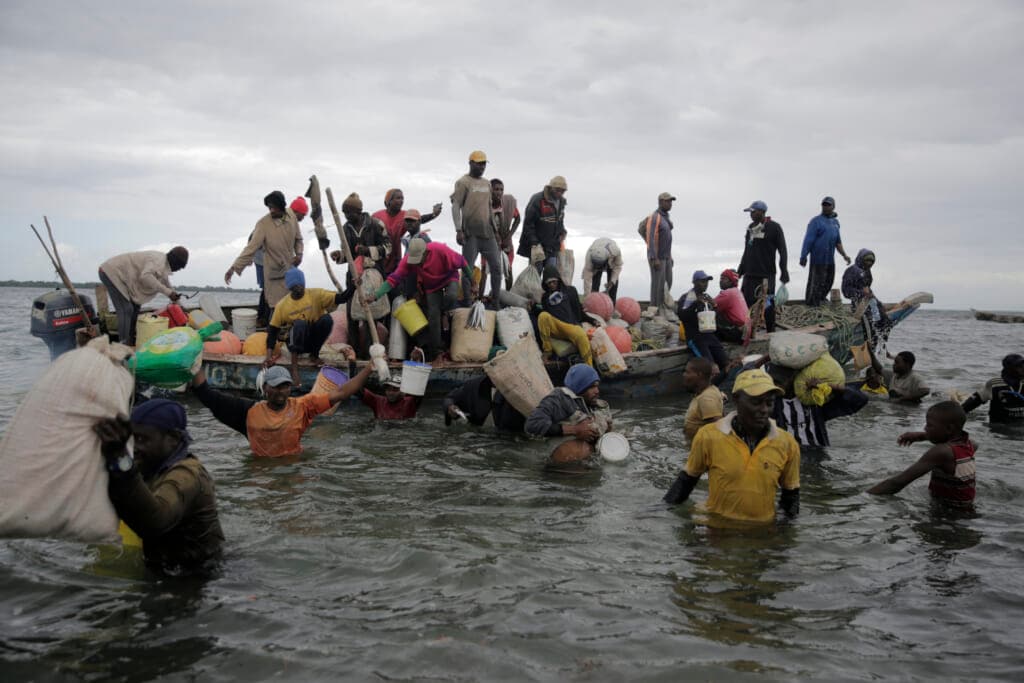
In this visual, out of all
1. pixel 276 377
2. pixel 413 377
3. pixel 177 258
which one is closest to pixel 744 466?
pixel 276 377

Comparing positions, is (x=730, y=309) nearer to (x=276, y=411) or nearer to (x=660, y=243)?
(x=660, y=243)

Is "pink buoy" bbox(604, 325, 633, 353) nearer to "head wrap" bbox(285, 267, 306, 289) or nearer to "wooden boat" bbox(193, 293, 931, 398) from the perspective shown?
"wooden boat" bbox(193, 293, 931, 398)

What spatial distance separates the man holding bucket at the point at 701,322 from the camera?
37.7ft

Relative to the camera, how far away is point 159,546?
4.20m

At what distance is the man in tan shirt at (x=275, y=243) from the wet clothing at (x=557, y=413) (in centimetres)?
569

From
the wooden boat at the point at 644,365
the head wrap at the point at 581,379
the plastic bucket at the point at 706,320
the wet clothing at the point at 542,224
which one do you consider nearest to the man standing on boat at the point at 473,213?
the wet clothing at the point at 542,224

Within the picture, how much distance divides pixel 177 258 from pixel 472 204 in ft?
13.2

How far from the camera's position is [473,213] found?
11.4m

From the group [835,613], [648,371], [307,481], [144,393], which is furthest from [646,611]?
[648,371]

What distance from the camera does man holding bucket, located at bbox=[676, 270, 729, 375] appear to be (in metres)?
11.5

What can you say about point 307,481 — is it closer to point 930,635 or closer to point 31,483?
point 31,483

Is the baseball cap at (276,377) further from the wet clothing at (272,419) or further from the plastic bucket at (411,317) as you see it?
the plastic bucket at (411,317)

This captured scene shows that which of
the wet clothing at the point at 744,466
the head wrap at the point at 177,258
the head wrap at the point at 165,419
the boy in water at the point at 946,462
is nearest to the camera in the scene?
the head wrap at the point at 165,419

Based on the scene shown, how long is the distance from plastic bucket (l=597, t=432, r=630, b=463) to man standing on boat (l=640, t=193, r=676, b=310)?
7.38 meters
